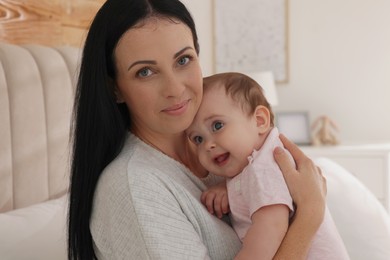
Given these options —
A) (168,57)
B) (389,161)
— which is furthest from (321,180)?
(389,161)

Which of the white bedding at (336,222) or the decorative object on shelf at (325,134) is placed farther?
the decorative object on shelf at (325,134)

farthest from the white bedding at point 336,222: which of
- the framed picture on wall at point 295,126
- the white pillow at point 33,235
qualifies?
the framed picture on wall at point 295,126

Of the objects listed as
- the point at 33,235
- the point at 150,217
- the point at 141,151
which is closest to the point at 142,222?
the point at 150,217

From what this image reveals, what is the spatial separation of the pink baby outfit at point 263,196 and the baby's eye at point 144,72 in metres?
0.30

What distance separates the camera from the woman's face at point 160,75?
1194mm

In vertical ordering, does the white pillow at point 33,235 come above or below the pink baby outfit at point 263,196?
below

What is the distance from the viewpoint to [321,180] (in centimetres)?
143

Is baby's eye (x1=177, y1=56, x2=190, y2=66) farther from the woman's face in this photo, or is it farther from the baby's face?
the baby's face

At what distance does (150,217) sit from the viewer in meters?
1.08

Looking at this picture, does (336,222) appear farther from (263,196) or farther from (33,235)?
(33,235)

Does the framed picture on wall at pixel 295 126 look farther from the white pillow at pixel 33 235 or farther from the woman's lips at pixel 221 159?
the woman's lips at pixel 221 159

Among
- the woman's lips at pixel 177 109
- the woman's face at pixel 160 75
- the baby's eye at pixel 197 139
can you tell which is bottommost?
the baby's eye at pixel 197 139

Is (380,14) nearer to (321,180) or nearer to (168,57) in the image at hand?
(321,180)

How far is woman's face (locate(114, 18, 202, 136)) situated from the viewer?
1.19m
